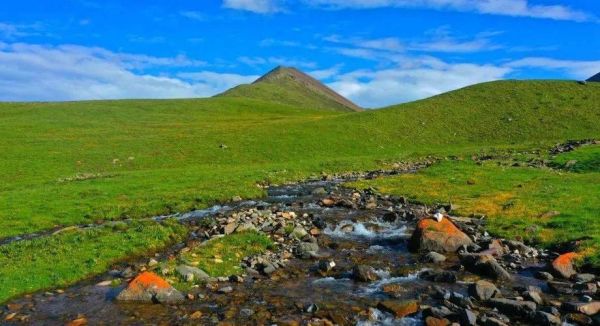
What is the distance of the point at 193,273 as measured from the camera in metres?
19.9

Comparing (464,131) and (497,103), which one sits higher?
(497,103)

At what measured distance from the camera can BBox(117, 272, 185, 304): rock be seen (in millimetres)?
17438

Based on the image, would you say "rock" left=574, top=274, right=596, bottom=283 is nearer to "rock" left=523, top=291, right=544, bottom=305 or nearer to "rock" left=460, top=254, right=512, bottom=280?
"rock" left=460, top=254, right=512, bottom=280

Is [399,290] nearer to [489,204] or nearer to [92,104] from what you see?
[489,204]

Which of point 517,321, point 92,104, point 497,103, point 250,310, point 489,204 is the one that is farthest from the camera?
point 92,104

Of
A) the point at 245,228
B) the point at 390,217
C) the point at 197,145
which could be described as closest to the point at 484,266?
the point at 390,217

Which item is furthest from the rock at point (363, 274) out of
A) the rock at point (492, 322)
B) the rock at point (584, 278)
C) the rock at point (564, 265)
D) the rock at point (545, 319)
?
the rock at point (584, 278)

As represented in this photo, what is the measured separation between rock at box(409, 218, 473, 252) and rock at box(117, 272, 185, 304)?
12.2 metres

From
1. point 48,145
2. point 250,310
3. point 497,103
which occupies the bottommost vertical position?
point 250,310

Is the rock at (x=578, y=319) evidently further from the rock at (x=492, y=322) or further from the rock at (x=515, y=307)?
the rock at (x=492, y=322)

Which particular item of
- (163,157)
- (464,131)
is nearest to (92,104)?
(163,157)

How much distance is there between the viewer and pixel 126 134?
84.2 m

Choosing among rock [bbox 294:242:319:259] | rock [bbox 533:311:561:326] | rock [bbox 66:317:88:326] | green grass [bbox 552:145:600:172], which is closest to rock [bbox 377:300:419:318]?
rock [bbox 533:311:561:326]

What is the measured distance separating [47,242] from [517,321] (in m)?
23.2
